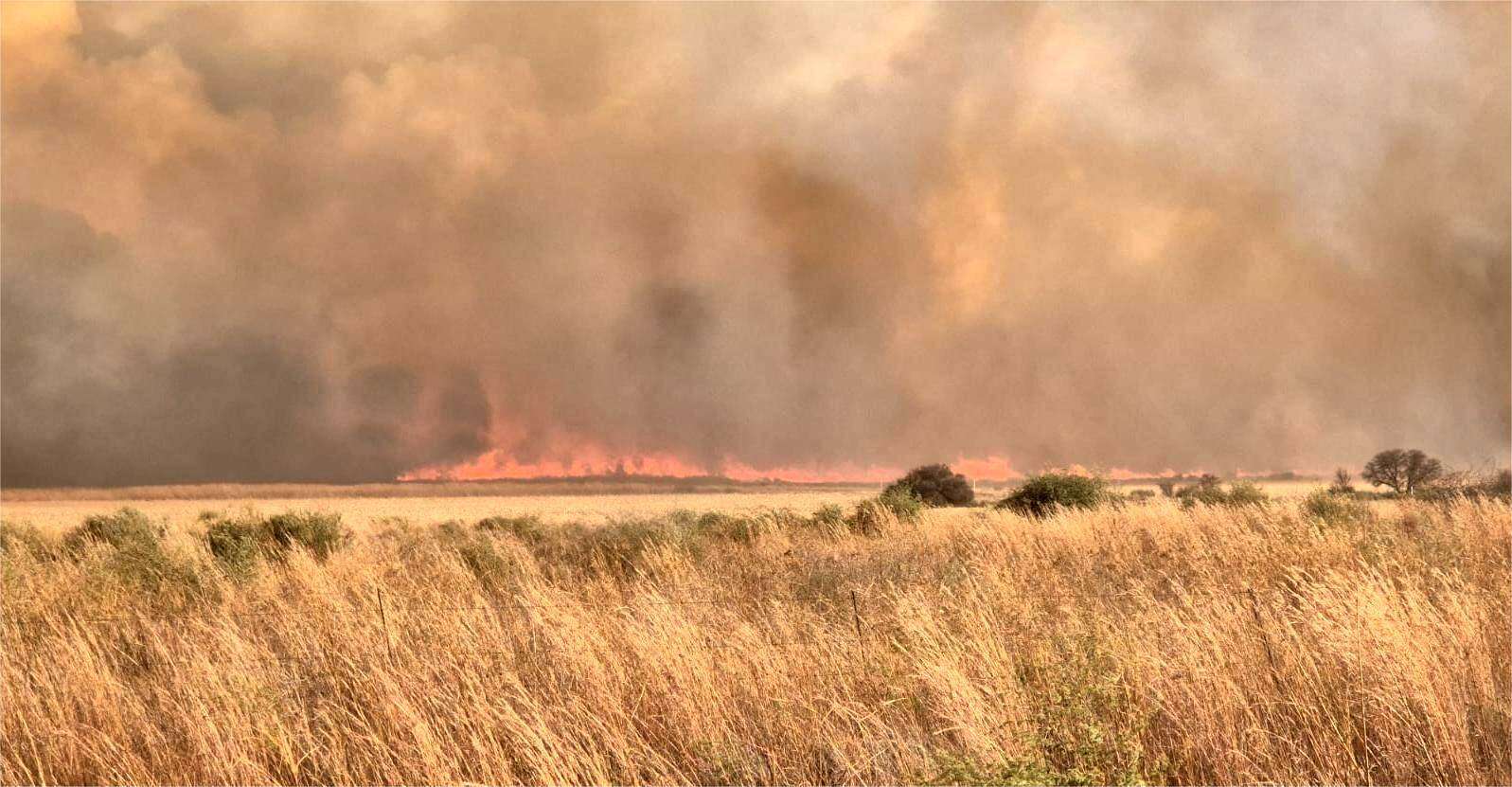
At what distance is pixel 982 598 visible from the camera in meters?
8.05

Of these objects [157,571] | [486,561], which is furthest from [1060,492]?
[157,571]

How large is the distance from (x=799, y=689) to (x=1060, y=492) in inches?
821

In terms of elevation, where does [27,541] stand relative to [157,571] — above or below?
below

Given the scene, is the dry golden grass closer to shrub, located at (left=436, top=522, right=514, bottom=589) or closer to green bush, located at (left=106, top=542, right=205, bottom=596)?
green bush, located at (left=106, top=542, right=205, bottom=596)

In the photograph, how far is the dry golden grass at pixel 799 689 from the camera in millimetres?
4785

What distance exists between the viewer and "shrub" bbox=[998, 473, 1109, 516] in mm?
24125

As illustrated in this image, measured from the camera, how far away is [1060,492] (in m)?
24.7

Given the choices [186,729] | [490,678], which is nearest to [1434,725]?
[490,678]

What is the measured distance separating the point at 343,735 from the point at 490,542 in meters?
9.13

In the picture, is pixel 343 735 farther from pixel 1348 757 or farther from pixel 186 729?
pixel 1348 757

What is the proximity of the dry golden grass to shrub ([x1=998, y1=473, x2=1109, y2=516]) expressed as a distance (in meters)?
14.5

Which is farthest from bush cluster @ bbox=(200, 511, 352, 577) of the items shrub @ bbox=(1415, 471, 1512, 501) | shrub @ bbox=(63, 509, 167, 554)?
shrub @ bbox=(1415, 471, 1512, 501)

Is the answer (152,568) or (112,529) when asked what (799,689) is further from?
(112,529)

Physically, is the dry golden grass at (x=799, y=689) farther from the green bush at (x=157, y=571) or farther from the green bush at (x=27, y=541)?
the green bush at (x=27, y=541)
